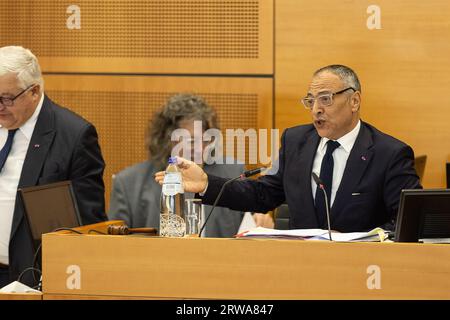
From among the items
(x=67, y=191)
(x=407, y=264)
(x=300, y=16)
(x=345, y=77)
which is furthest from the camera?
(x=300, y=16)

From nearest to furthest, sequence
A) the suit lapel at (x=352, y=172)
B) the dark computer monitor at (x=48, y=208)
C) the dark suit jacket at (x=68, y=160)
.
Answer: the dark computer monitor at (x=48, y=208) < the suit lapel at (x=352, y=172) < the dark suit jacket at (x=68, y=160)

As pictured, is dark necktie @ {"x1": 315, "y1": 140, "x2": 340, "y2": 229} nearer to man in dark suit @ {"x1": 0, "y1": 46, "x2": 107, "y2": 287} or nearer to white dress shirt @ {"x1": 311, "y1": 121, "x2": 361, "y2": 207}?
white dress shirt @ {"x1": 311, "y1": 121, "x2": 361, "y2": 207}

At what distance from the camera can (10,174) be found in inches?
160

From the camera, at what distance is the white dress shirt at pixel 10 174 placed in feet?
13.1

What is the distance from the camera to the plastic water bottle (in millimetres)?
3277

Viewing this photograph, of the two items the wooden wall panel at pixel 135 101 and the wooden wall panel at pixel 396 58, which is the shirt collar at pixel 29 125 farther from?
the wooden wall panel at pixel 396 58

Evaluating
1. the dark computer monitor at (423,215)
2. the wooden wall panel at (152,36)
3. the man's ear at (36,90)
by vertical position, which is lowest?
the dark computer monitor at (423,215)

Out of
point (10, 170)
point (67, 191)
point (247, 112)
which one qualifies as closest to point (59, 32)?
point (247, 112)

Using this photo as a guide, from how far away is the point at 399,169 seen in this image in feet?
12.3

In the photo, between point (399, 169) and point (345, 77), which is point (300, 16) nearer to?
point (345, 77)

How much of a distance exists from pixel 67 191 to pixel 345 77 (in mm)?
1386

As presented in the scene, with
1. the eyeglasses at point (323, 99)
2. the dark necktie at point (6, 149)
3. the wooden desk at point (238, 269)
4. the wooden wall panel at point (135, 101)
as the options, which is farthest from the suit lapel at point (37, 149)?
the wooden wall panel at point (135, 101)

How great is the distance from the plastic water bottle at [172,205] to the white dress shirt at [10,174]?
895 millimetres

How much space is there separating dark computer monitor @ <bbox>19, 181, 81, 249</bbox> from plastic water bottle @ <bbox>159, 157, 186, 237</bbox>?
406 millimetres
